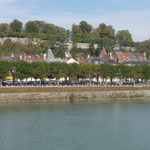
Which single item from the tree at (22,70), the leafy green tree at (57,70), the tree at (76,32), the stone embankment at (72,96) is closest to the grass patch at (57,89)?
the stone embankment at (72,96)

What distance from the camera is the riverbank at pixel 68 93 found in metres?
63.7

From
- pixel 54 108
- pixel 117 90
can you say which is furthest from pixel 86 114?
pixel 117 90

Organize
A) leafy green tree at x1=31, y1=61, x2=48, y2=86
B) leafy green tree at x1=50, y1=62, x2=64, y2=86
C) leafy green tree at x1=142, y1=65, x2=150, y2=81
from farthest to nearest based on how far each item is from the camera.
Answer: leafy green tree at x1=142, y1=65, x2=150, y2=81
leafy green tree at x1=50, y1=62, x2=64, y2=86
leafy green tree at x1=31, y1=61, x2=48, y2=86

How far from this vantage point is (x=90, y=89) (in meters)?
70.6

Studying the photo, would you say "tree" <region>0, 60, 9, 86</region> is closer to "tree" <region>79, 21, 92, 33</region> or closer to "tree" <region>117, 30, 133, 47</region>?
"tree" <region>79, 21, 92, 33</region>

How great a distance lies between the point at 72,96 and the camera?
67.1 m

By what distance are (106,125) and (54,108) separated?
1367cm

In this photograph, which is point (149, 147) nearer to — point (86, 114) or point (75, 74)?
point (86, 114)

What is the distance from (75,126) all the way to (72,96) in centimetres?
2324

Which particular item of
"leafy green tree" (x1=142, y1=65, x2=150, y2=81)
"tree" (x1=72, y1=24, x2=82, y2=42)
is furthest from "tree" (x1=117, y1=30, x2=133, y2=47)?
"leafy green tree" (x1=142, y1=65, x2=150, y2=81)

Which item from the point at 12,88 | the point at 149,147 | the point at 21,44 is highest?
the point at 21,44

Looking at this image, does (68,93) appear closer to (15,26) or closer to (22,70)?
(22,70)

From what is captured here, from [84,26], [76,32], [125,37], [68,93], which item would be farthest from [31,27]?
[68,93]

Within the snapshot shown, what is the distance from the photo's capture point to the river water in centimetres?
3656
